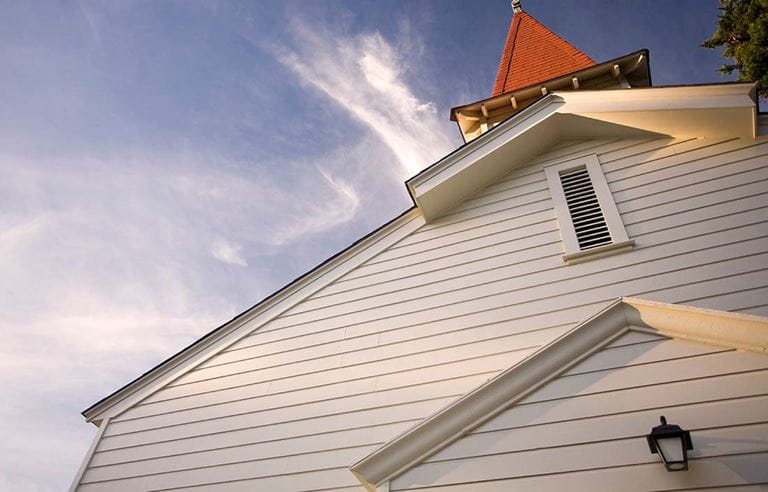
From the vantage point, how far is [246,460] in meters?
4.68

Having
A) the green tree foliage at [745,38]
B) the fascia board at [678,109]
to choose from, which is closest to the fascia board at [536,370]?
the fascia board at [678,109]

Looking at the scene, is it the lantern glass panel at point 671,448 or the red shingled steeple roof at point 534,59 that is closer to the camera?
the lantern glass panel at point 671,448

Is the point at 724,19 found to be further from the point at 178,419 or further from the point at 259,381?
the point at 178,419

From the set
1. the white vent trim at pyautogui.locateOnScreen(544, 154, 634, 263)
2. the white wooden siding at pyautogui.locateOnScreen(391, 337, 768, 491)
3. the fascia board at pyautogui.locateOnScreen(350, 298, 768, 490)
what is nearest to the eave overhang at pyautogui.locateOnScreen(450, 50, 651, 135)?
the white vent trim at pyautogui.locateOnScreen(544, 154, 634, 263)

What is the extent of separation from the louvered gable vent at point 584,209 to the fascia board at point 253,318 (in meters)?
1.91

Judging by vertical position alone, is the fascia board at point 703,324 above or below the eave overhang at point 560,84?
below

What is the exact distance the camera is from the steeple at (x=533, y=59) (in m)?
8.96

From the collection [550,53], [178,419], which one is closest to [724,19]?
[550,53]

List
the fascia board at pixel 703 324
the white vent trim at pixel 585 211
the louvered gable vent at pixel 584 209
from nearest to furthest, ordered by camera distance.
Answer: the fascia board at pixel 703 324
the white vent trim at pixel 585 211
the louvered gable vent at pixel 584 209

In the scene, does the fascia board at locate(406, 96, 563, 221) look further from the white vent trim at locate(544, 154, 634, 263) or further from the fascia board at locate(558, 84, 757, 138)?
the white vent trim at locate(544, 154, 634, 263)

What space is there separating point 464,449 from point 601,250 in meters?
2.87

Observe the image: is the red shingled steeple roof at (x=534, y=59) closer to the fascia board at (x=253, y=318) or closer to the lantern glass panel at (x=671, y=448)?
the fascia board at (x=253, y=318)

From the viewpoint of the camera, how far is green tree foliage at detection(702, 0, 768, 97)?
11.3m

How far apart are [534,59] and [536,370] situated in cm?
836
